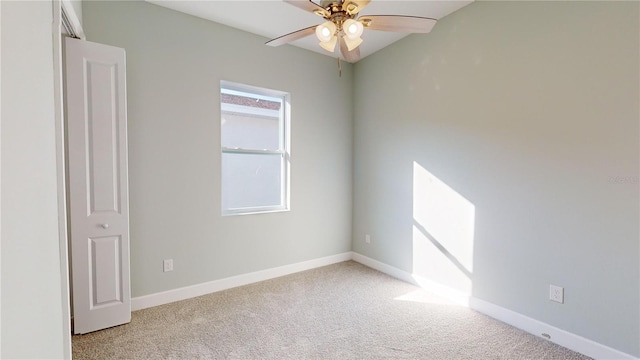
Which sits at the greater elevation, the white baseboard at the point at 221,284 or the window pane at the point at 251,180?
the window pane at the point at 251,180

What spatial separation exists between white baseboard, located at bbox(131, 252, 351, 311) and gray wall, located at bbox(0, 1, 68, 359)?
77.5 inches

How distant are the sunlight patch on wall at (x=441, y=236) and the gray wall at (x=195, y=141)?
1.27m

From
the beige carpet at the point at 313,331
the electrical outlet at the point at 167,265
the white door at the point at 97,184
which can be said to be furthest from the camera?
the electrical outlet at the point at 167,265

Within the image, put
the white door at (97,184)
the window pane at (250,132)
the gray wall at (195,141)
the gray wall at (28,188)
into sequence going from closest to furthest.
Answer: the gray wall at (28,188) → the white door at (97,184) → the gray wall at (195,141) → the window pane at (250,132)

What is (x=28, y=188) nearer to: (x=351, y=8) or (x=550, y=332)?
(x=351, y=8)

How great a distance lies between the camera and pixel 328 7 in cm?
170

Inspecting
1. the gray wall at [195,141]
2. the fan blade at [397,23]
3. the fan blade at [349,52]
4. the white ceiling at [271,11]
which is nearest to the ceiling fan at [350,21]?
the fan blade at [397,23]

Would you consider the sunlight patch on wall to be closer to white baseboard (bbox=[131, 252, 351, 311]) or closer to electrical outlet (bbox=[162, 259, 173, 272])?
white baseboard (bbox=[131, 252, 351, 311])

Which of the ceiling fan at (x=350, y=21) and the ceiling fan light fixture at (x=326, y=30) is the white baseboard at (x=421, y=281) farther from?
the ceiling fan light fixture at (x=326, y=30)

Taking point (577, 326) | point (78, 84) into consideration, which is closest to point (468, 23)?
point (577, 326)

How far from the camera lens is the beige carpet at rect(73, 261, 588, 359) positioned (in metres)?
2.02

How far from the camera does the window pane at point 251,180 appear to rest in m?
3.18

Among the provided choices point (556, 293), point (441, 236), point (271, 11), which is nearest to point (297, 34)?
point (271, 11)

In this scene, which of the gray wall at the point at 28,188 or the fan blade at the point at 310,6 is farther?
the fan blade at the point at 310,6
